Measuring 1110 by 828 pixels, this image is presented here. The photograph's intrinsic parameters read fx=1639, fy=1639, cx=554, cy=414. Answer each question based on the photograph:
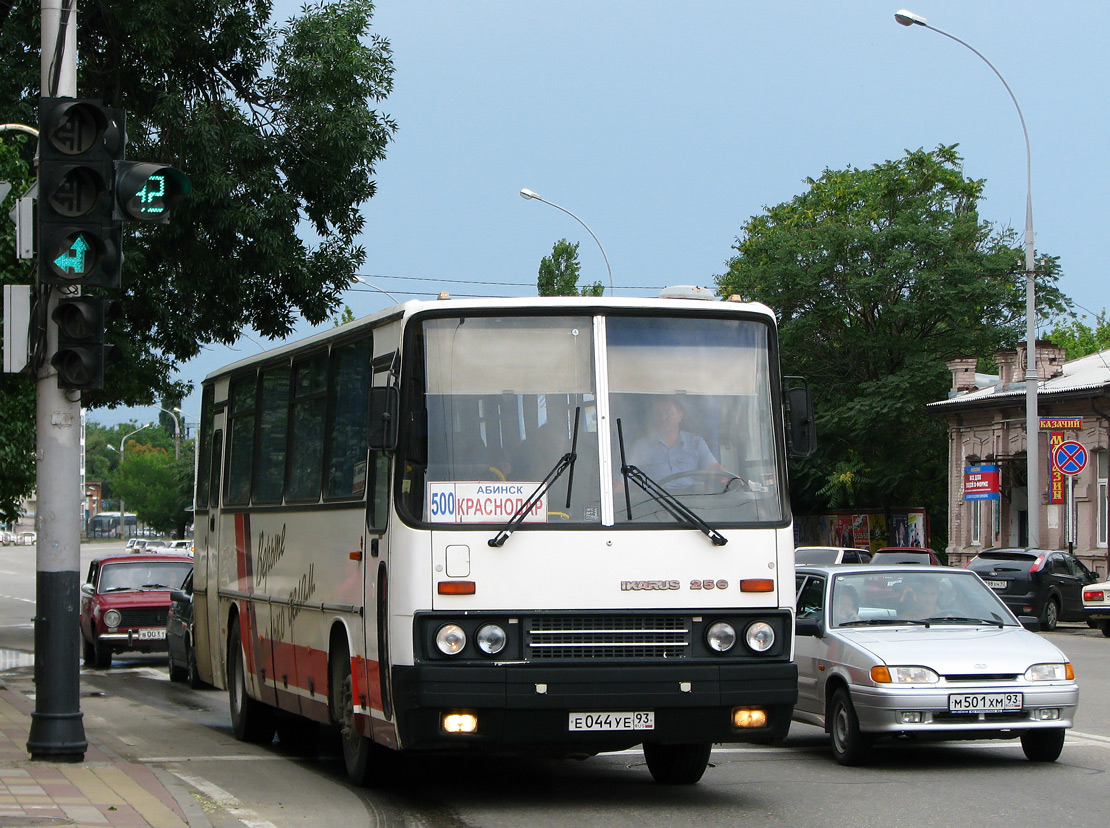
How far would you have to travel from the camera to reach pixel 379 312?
10.5 meters

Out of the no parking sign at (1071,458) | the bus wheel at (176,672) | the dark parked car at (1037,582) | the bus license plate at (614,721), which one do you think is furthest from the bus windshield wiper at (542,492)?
the no parking sign at (1071,458)

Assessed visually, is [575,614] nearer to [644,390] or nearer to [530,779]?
[644,390]

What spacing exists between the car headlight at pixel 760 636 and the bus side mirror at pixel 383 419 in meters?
2.35

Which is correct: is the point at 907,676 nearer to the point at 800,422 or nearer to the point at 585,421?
the point at 800,422

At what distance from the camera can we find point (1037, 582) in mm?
32031

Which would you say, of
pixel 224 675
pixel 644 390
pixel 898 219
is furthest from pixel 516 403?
pixel 898 219

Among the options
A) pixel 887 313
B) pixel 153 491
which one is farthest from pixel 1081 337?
pixel 153 491

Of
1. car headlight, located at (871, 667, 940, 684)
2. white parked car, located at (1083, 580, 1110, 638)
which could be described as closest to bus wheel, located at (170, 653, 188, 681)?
car headlight, located at (871, 667, 940, 684)

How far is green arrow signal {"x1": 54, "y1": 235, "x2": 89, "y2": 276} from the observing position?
10523 mm

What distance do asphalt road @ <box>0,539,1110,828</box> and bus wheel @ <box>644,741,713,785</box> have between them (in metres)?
0.14

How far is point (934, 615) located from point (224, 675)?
6.40 metres

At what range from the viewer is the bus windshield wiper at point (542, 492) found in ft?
30.7

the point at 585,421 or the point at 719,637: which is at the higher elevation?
the point at 585,421

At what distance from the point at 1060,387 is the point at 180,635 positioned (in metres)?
32.7
